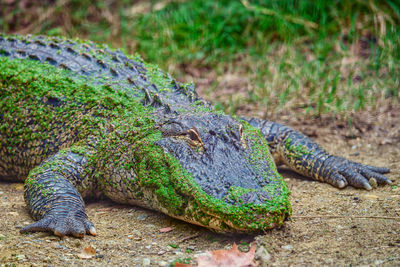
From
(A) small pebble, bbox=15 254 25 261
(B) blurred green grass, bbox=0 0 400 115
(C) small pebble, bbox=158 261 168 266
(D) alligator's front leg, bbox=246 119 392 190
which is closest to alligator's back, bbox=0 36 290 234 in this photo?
(C) small pebble, bbox=158 261 168 266

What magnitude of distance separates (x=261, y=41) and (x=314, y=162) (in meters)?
3.47

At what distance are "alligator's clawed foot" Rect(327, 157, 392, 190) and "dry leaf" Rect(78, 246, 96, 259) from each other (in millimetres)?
2438

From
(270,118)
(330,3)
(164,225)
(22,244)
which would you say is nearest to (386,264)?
(164,225)

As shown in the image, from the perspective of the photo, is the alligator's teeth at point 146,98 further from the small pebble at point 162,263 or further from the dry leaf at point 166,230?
the small pebble at point 162,263

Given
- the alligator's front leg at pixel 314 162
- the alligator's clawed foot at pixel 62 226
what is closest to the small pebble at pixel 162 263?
the alligator's clawed foot at pixel 62 226

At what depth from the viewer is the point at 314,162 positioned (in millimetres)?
4578

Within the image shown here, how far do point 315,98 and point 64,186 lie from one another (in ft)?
12.2

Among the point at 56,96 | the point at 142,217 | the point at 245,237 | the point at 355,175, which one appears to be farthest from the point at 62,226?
the point at 355,175

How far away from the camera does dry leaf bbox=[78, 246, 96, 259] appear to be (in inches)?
118

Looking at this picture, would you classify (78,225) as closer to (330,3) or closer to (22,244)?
(22,244)

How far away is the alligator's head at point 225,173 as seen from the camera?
2.89 metres

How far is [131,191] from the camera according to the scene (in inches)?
149

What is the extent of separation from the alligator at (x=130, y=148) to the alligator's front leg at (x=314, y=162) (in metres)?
Answer: 0.01

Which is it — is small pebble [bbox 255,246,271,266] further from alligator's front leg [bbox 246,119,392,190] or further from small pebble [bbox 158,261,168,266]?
alligator's front leg [bbox 246,119,392,190]
